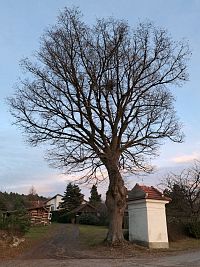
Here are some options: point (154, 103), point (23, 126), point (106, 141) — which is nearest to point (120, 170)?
point (106, 141)

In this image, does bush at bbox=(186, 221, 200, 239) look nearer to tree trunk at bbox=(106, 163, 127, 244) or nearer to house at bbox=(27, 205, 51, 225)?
tree trunk at bbox=(106, 163, 127, 244)

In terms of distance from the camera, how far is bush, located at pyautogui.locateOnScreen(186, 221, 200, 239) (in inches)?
1234

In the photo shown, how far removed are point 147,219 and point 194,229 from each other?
8.30 meters

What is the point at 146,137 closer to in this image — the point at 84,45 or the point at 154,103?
the point at 154,103

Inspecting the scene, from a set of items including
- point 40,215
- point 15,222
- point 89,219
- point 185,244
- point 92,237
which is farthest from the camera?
point 89,219

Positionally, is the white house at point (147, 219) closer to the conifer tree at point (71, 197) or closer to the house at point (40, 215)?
the house at point (40, 215)

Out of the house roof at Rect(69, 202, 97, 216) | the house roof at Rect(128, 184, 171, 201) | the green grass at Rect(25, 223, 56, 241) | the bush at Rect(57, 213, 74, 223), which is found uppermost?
the house roof at Rect(69, 202, 97, 216)

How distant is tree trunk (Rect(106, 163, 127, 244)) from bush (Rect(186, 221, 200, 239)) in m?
10.2

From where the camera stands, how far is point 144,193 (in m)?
25.6

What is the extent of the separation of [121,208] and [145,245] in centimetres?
312

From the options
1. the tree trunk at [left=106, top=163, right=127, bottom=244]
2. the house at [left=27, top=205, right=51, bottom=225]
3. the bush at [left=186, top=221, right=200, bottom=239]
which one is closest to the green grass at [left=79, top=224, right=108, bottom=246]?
the tree trunk at [left=106, top=163, right=127, bottom=244]

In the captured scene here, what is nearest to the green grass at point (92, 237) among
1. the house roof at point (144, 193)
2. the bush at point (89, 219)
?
the house roof at point (144, 193)

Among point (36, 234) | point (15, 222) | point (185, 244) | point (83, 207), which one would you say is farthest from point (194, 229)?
point (83, 207)

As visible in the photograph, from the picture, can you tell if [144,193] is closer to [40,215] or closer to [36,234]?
[36,234]
